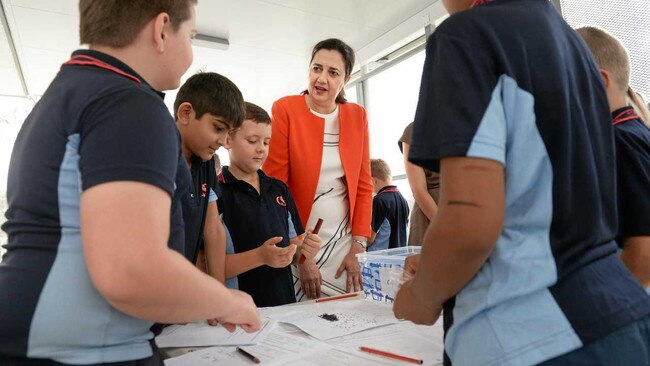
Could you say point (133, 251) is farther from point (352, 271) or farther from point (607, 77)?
→ point (352, 271)

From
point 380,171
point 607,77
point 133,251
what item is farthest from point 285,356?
point 380,171

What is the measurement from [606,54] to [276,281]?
129 cm

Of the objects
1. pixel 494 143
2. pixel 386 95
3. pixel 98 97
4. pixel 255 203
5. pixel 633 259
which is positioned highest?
pixel 386 95

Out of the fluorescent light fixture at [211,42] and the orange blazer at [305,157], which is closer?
the orange blazer at [305,157]

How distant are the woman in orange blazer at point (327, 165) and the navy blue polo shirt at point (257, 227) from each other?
0.52 feet

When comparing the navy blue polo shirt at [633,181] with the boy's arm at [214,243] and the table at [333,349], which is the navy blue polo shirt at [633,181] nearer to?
the table at [333,349]

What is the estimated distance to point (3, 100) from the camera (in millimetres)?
4969

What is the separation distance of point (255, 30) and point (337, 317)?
3.24 metres

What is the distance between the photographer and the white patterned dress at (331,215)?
6.13ft

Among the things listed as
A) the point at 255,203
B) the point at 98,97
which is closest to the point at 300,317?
the point at 255,203

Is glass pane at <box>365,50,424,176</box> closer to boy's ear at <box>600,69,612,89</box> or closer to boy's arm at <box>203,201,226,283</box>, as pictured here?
boy's arm at <box>203,201,226,283</box>

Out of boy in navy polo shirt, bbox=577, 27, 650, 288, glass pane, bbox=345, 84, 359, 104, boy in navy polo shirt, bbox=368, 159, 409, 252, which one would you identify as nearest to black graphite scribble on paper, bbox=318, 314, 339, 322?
boy in navy polo shirt, bbox=577, 27, 650, 288

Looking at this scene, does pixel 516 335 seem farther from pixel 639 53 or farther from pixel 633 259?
pixel 639 53

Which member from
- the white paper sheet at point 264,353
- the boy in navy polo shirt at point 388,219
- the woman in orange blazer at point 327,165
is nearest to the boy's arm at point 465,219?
the white paper sheet at point 264,353
